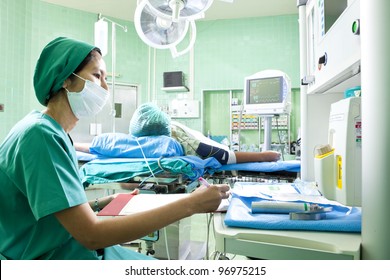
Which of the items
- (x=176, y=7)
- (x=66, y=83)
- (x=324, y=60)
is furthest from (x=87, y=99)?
(x=176, y=7)

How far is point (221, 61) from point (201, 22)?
0.78 meters

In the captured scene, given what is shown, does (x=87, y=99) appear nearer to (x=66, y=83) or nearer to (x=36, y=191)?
(x=66, y=83)

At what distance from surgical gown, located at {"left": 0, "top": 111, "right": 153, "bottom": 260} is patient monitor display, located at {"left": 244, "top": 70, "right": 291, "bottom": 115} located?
2.09m

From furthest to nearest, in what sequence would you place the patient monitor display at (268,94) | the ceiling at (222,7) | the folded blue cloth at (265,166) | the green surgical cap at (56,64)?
the ceiling at (222,7) → the patient monitor display at (268,94) → the folded blue cloth at (265,166) → the green surgical cap at (56,64)

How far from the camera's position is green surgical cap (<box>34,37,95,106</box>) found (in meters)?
0.91

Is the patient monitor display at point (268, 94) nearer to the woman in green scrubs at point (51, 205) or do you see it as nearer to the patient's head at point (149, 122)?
the patient's head at point (149, 122)

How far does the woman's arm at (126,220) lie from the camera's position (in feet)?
2.35

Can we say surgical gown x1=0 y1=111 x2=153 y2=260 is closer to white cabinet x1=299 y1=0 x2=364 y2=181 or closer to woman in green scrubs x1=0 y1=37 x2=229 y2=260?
woman in green scrubs x1=0 y1=37 x2=229 y2=260

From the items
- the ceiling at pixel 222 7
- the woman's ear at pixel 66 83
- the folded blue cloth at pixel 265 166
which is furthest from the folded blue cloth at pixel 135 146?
→ the ceiling at pixel 222 7

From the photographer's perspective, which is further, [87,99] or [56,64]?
[87,99]

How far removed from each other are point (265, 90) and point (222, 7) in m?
2.19

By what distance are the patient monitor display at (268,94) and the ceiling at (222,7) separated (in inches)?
→ 72.5

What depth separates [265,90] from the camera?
2.62m

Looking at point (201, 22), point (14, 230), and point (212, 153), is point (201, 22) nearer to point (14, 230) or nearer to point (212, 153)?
point (212, 153)
